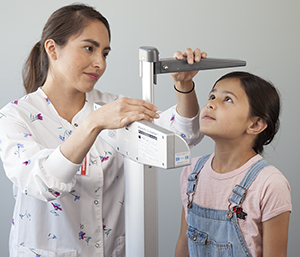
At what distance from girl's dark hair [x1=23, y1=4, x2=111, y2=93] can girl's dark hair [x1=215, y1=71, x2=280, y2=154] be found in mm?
451

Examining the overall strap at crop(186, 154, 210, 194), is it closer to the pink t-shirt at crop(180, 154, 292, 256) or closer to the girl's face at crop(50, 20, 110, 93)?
the pink t-shirt at crop(180, 154, 292, 256)

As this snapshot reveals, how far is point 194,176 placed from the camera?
A: 1226 mm

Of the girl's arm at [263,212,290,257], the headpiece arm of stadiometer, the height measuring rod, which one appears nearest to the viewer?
the height measuring rod

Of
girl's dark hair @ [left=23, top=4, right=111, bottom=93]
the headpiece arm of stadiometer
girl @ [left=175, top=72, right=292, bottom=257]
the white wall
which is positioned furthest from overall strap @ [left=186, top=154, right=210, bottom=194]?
the white wall

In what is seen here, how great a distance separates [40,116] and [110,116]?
1.39 ft

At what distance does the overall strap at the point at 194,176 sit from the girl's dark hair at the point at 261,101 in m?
0.17

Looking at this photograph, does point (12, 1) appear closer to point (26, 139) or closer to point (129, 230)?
point (26, 139)

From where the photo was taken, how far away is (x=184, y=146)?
Result: 701 mm

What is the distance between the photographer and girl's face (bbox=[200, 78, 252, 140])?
1.10 meters

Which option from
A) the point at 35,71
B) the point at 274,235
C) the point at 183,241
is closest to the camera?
the point at 274,235

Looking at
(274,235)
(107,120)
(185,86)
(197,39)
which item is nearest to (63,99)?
(185,86)

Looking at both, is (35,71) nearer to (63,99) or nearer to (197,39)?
(63,99)

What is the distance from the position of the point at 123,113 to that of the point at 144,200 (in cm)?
17

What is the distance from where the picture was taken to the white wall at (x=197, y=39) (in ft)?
6.33
